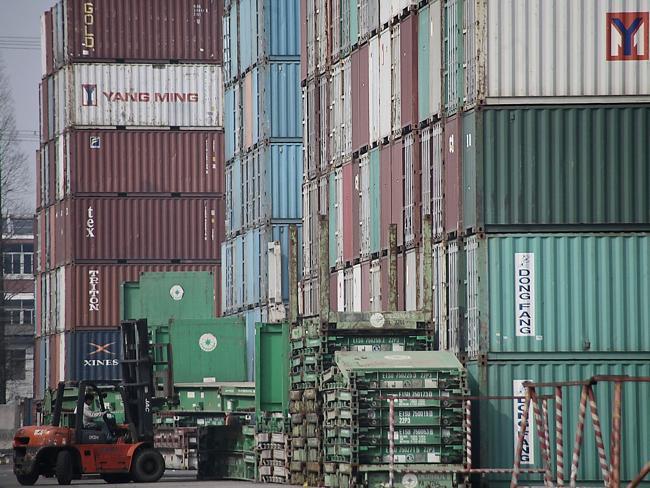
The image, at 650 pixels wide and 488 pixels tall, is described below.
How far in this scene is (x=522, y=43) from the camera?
26.9 metres

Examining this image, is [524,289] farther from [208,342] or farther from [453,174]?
[208,342]

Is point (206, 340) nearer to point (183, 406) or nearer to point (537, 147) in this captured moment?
point (183, 406)

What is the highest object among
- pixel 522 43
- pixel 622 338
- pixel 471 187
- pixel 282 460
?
pixel 522 43

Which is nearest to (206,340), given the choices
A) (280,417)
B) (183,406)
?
(183,406)

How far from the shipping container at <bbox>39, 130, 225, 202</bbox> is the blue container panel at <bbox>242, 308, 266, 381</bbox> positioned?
34.9ft

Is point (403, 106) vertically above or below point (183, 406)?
above

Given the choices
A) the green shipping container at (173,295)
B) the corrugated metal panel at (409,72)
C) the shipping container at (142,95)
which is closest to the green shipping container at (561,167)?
the corrugated metal panel at (409,72)

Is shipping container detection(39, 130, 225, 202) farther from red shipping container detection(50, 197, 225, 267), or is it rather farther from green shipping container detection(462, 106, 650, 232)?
green shipping container detection(462, 106, 650, 232)

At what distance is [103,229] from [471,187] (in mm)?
31158

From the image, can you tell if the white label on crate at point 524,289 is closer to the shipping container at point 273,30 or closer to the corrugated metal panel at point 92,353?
the shipping container at point 273,30

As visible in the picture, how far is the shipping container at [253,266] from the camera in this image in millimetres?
44531

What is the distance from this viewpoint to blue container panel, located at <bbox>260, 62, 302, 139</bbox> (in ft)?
149

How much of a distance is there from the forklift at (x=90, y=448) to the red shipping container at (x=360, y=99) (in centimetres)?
664

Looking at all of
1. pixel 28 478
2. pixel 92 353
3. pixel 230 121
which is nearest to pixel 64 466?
pixel 28 478
